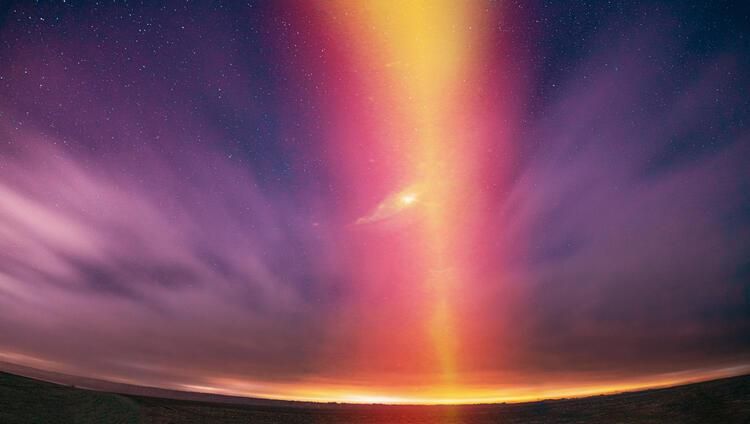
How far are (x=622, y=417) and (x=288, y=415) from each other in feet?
64.7

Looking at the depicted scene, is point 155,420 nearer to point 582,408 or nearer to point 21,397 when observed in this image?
point 21,397

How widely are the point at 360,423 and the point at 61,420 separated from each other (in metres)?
15.2

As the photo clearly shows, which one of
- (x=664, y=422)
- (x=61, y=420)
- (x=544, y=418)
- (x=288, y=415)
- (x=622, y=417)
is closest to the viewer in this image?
(x=61, y=420)

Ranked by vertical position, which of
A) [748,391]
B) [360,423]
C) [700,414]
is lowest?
[360,423]

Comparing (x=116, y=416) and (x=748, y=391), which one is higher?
(x=748, y=391)

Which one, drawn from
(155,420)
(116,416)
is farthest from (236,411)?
(116,416)

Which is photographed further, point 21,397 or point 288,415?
point 288,415

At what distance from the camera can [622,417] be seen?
2031 centimetres

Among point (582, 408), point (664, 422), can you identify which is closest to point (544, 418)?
point (582, 408)

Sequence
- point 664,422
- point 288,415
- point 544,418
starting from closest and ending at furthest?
point 664,422
point 544,418
point 288,415

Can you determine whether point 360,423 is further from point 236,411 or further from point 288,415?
point 236,411

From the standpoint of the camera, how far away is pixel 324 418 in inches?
934

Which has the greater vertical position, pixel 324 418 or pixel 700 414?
pixel 700 414

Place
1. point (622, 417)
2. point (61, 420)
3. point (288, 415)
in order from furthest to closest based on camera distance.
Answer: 1. point (288, 415)
2. point (622, 417)
3. point (61, 420)
